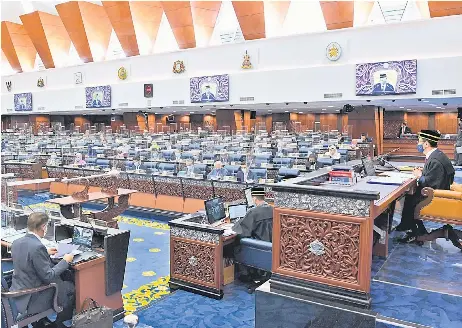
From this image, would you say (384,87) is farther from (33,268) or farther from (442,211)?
(33,268)

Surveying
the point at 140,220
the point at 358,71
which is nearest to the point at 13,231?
the point at 140,220

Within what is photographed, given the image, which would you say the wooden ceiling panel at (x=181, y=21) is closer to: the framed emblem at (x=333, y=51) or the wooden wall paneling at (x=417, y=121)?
the framed emblem at (x=333, y=51)

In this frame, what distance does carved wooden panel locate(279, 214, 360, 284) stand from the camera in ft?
9.37

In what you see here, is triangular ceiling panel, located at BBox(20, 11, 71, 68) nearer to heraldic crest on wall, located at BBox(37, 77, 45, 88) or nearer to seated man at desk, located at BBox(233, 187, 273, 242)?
heraldic crest on wall, located at BBox(37, 77, 45, 88)

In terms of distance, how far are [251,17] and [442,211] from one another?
1463cm

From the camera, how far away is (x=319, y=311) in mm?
2975

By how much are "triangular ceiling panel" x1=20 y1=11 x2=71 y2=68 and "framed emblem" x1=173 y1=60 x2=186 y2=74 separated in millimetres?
9419

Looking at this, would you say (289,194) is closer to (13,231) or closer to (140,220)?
(13,231)

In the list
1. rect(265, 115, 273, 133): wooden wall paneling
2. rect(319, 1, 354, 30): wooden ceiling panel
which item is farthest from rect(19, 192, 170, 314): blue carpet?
rect(265, 115, 273, 133): wooden wall paneling

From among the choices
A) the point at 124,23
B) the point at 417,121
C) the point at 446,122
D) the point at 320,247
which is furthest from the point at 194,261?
the point at 417,121

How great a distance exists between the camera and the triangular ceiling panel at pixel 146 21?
2033 cm

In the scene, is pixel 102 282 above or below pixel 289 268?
below

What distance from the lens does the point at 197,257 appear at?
4902mm

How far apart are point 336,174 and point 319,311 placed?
4.24ft
